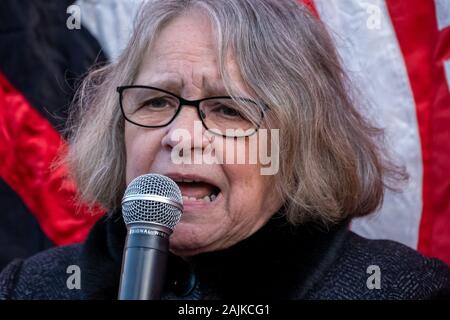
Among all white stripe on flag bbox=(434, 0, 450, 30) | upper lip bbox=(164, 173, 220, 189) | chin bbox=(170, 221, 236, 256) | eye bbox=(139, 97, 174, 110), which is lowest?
chin bbox=(170, 221, 236, 256)

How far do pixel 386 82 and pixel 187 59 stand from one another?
33.0 inches

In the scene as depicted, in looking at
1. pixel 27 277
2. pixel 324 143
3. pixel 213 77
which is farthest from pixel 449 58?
pixel 27 277

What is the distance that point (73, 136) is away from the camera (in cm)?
222

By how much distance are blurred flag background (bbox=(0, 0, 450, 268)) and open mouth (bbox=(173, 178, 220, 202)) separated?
0.76 meters

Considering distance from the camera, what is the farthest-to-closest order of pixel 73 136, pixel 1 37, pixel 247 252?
pixel 1 37 < pixel 73 136 < pixel 247 252

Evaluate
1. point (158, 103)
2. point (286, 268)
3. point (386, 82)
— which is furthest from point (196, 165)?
point (386, 82)

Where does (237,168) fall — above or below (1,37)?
below

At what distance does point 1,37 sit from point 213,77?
124 centimetres

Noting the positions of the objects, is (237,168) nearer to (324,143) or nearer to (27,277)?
(324,143)

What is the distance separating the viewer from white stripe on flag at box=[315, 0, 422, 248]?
7.35 ft

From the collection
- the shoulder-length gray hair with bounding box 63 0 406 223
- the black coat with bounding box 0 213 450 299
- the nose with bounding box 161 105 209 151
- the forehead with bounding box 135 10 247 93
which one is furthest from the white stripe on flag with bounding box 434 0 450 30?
the nose with bounding box 161 105 209 151

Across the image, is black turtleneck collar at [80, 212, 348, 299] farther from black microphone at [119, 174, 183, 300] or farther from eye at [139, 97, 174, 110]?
black microphone at [119, 174, 183, 300]

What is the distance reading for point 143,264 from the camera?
1091 mm

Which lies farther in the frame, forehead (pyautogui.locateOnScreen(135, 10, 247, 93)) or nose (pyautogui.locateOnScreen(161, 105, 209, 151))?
forehead (pyautogui.locateOnScreen(135, 10, 247, 93))
